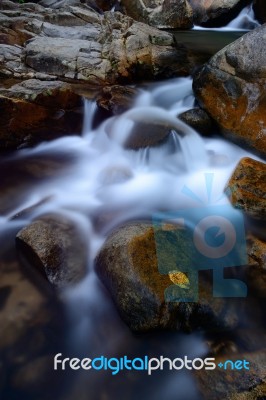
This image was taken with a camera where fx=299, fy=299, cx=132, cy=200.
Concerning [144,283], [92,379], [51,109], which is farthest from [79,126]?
[92,379]

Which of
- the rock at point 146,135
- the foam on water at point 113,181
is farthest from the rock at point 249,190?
the rock at point 146,135

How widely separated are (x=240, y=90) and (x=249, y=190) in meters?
2.42

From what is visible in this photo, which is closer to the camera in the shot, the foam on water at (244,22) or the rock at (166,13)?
the foam on water at (244,22)

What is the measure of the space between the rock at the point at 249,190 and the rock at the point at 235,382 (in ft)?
6.56

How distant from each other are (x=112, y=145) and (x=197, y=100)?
84.4 inches

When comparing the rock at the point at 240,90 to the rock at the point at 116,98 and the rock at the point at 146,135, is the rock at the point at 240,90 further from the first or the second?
the rock at the point at 116,98

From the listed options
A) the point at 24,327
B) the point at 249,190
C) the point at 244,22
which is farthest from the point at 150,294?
the point at 244,22

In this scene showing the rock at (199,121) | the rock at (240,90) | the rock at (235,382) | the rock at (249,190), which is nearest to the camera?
the rock at (235,382)

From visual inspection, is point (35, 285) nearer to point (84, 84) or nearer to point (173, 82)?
point (84, 84)

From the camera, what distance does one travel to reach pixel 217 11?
523 inches

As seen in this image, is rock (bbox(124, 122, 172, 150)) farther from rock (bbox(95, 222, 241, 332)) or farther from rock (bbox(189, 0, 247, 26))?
rock (bbox(189, 0, 247, 26))

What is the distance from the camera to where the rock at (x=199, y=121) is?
6.07m

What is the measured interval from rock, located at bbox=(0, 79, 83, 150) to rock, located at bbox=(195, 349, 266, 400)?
5.15 meters

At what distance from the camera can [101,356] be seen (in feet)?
9.47
